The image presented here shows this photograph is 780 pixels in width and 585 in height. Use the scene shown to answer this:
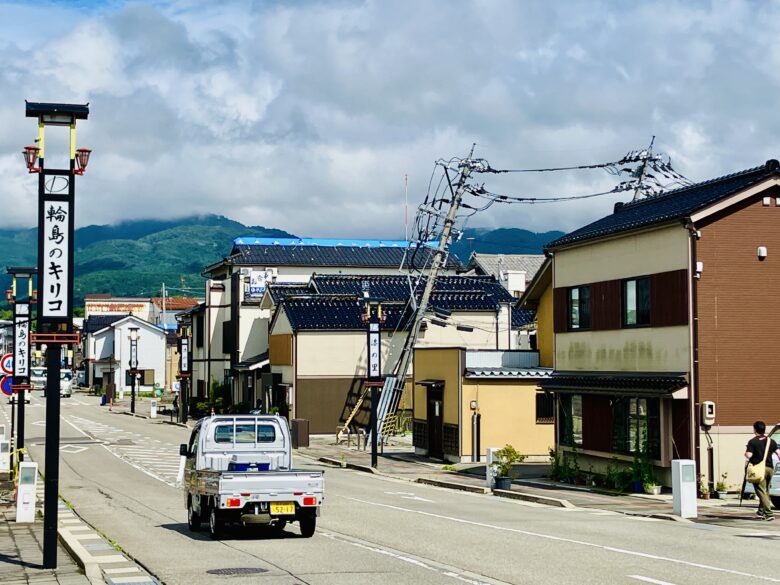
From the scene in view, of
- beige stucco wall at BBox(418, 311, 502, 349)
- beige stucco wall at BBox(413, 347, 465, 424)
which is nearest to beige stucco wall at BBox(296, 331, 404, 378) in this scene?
beige stucco wall at BBox(418, 311, 502, 349)

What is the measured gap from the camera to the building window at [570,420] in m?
31.9

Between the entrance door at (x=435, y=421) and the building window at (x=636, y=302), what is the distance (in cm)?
1307

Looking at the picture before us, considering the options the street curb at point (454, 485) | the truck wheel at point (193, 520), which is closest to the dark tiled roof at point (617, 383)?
the street curb at point (454, 485)

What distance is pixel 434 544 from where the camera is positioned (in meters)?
17.7

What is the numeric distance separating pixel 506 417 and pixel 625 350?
11289 mm

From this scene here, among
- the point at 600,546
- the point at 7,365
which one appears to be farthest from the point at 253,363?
the point at 600,546

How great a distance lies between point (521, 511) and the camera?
24.8 metres

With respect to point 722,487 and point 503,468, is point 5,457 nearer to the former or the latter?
point 503,468

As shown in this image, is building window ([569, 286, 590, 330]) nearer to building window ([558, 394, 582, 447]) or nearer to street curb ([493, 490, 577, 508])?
building window ([558, 394, 582, 447])

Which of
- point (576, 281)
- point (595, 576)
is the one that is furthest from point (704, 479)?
point (595, 576)

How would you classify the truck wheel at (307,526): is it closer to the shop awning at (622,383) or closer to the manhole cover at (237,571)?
the manhole cover at (237,571)

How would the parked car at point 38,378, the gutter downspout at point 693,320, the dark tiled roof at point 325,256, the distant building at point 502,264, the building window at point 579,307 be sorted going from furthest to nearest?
the parked car at point 38,378, the distant building at point 502,264, the dark tiled roof at point 325,256, the building window at point 579,307, the gutter downspout at point 693,320

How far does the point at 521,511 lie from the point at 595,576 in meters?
11.0

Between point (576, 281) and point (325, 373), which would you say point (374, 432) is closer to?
point (576, 281)
